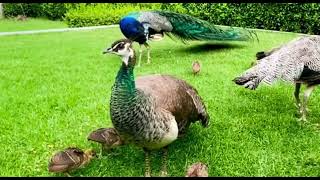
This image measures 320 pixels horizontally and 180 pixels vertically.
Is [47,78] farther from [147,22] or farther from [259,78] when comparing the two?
[259,78]

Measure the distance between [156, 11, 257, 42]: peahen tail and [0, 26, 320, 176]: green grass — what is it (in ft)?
1.49

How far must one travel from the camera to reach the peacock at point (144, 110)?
3.55 m

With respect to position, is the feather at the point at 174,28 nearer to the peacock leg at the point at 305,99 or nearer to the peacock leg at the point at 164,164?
the peacock leg at the point at 305,99

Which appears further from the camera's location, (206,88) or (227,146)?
(206,88)

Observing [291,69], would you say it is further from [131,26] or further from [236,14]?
[236,14]

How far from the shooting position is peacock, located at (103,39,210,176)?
11.6 ft

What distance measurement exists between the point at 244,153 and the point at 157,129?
3.58ft

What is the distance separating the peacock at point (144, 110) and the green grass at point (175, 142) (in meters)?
0.43

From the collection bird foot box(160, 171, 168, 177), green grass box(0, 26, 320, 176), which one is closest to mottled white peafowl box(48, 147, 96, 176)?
green grass box(0, 26, 320, 176)

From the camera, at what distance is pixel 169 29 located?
343 inches

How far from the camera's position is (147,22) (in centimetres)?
825

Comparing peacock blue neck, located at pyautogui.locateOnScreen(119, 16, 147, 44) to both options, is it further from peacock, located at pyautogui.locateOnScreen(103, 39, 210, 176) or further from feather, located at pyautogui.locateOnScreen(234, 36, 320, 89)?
peacock, located at pyautogui.locateOnScreen(103, 39, 210, 176)

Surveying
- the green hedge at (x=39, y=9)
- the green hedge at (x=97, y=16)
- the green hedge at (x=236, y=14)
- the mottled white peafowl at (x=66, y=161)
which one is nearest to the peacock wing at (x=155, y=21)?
the mottled white peafowl at (x=66, y=161)

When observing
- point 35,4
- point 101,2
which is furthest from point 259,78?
point 35,4
